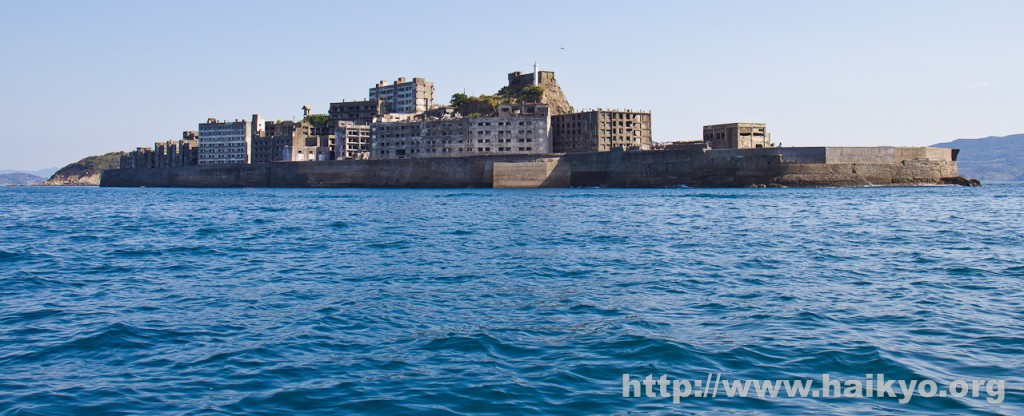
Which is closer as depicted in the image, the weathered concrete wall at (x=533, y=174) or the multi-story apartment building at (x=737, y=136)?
the weathered concrete wall at (x=533, y=174)

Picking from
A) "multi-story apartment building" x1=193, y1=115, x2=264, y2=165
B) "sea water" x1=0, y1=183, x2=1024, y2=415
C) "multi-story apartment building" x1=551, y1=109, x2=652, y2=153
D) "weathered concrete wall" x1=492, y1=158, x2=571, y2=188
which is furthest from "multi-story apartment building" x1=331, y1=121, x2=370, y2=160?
"sea water" x1=0, y1=183, x2=1024, y2=415

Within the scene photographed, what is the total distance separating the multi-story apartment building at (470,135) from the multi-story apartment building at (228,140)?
1443 inches

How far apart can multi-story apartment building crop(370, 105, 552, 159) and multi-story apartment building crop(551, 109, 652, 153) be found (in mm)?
3258

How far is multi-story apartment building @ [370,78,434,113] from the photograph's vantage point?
485 ft

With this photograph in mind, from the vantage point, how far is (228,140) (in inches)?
5733

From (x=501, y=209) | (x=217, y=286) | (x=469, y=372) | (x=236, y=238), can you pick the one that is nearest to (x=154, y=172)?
(x=501, y=209)

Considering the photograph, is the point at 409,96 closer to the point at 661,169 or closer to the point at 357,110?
the point at 357,110

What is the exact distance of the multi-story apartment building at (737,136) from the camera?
100812 mm

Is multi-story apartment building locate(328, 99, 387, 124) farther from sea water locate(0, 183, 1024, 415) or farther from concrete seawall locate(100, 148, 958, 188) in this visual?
sea water locate(0, 183, 1024, 415)

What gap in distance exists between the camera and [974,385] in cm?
820

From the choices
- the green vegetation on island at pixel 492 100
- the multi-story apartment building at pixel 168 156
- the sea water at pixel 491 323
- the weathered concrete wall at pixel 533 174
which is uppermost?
the green vegetation on island at pixel 492 100

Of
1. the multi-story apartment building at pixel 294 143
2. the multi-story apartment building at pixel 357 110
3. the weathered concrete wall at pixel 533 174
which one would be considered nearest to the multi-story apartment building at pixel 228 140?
the multi-story apartment building at pixel 294 143

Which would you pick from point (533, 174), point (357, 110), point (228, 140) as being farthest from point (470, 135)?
point (228, 140)

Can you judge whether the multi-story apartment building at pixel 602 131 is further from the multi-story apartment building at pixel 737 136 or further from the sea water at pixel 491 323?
the sea water at pixel 491 323
